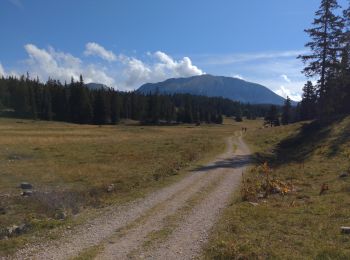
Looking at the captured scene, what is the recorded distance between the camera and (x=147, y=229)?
13852 millimetres

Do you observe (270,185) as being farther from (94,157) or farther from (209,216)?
(94,157)

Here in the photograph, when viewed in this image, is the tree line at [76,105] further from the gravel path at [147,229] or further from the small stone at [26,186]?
the gravel path at [147,229]

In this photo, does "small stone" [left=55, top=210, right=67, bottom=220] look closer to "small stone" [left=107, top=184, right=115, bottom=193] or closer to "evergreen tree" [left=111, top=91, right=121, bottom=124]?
"small stone" [left=107, top=184, right=115, bottom=193]

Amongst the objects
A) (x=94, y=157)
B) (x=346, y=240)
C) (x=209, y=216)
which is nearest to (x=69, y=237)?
(x=209, y=216)

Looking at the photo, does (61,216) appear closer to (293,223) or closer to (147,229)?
(147,229)

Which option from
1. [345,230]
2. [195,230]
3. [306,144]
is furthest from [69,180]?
[306,144]

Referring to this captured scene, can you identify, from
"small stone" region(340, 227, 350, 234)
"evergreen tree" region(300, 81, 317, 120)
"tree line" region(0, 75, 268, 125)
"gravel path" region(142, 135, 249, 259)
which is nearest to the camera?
"gravel path" region(142, 135, 249, 259)

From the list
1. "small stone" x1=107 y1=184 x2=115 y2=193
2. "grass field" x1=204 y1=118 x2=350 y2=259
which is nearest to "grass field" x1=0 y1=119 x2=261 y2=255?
"small stone" x1=107 y1=184 x2=115 y2=193

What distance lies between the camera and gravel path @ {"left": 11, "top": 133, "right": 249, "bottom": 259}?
1157cm

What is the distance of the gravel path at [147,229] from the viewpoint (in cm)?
1157

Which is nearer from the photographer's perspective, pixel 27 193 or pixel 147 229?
pixel 147 229

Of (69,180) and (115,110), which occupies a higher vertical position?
(115,110)

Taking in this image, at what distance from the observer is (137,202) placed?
1872 cm

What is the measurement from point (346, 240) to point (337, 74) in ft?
153
